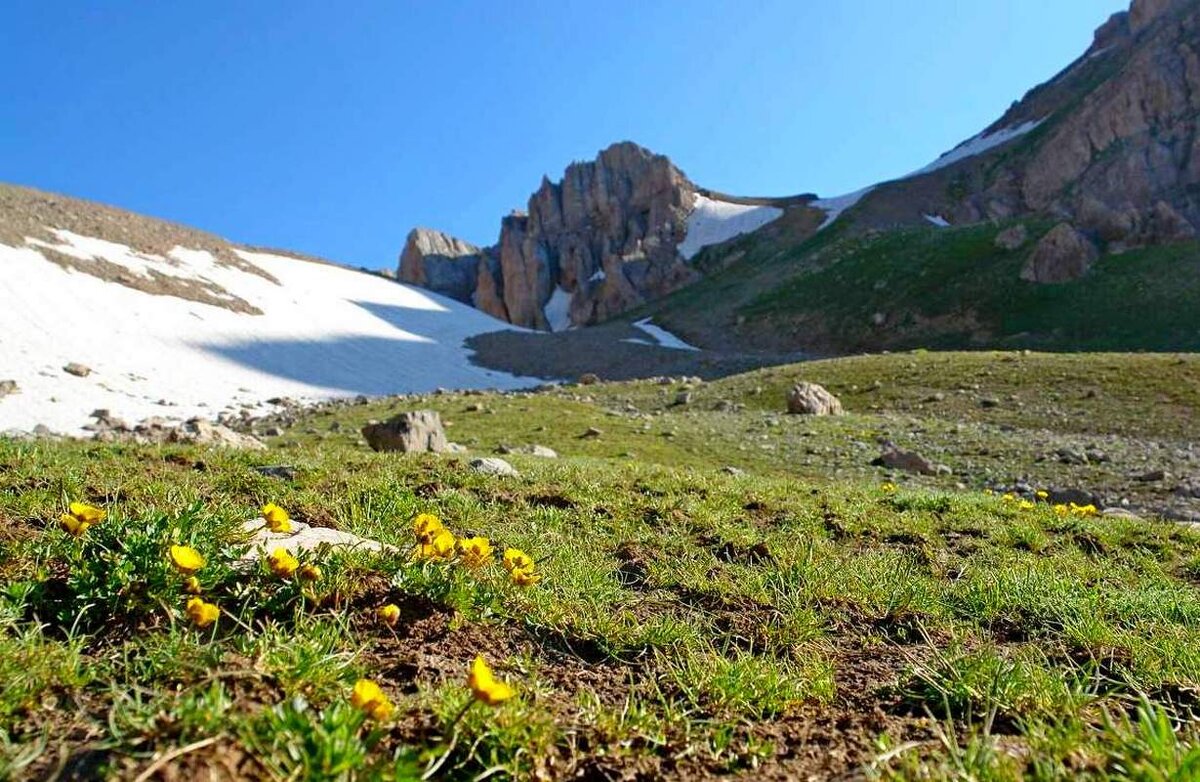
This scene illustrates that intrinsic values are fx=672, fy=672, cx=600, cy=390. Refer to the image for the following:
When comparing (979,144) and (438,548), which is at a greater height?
(979,144)

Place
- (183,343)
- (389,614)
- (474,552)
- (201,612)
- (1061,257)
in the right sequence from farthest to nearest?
(1061,257), (183,343), (474,552), (389,614), (201,612)

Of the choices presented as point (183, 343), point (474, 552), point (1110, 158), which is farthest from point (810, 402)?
point (1110, 158)

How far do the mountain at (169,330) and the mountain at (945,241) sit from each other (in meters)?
31.2

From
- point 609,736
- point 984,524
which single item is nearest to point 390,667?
point 609,736

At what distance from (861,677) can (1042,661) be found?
3.35 feet

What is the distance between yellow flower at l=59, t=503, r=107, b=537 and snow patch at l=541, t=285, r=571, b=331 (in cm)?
11060

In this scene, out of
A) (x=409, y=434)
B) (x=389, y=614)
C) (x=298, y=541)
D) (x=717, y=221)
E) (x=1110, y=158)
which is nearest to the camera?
(x=389, y=614)

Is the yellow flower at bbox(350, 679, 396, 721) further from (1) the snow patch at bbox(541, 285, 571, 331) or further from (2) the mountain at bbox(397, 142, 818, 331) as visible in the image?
(1) the snow patch at bbox(541, 285, 571, 331)

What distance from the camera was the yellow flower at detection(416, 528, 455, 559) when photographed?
3543mm

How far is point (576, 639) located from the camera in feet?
11.4

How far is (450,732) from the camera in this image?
88.8 inches

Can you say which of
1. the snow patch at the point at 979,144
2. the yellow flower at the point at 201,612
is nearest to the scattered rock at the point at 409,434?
the yellow flower at the point at 201,612

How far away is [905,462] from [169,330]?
45356 millimetres

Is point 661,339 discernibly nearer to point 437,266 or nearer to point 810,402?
point 810,402
